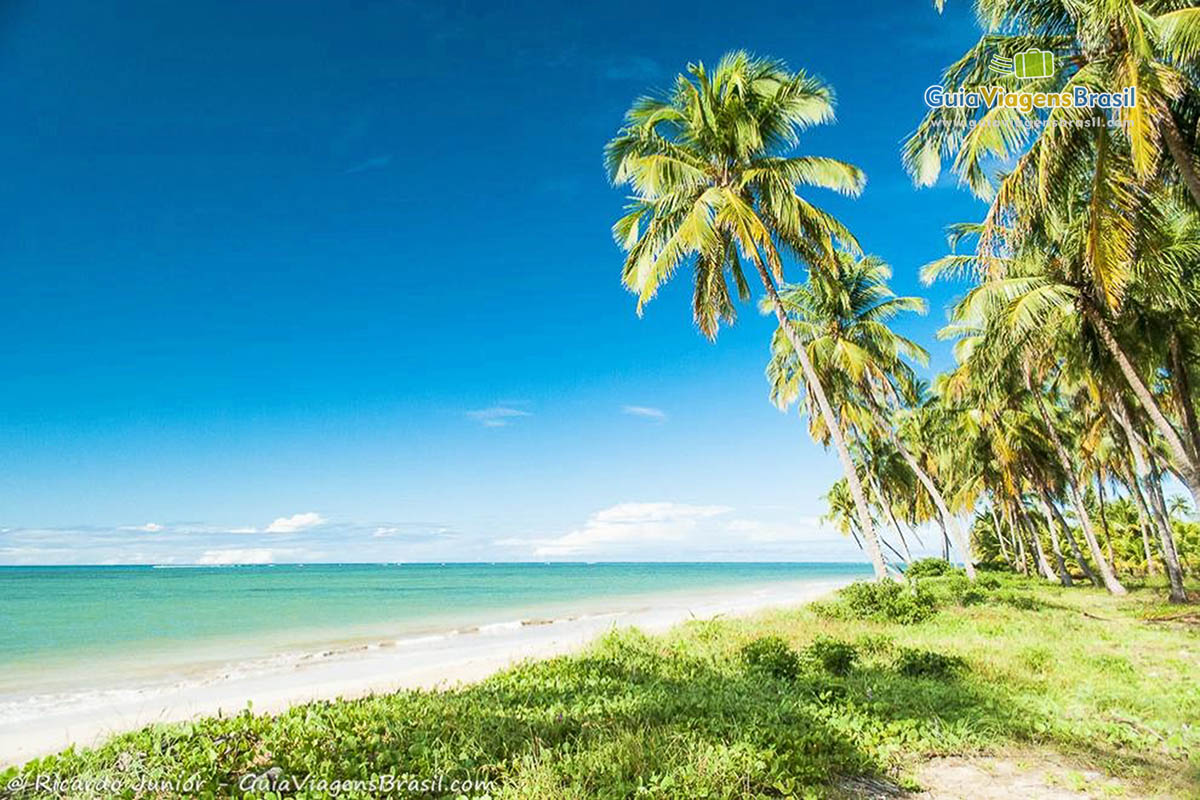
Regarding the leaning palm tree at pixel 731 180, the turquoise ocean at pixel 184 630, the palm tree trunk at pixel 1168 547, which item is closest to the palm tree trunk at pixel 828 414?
A: the leaning palm tree at pixel 731 180

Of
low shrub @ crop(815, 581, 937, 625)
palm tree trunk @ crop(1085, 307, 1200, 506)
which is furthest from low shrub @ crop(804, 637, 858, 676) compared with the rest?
palm tree trunk @ crop(1085, 307, 1200, 506)

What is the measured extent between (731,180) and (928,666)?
1105 centimetres

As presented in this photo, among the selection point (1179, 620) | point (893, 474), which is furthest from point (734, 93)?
point (893, 474)

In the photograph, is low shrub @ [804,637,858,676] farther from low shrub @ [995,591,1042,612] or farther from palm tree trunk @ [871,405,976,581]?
palm tree trunk @ [871,405,976,581]

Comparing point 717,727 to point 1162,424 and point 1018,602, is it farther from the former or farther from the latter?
point 1018,602

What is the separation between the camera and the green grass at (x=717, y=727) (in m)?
4.07

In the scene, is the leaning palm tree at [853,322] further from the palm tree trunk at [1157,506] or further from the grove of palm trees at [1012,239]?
the palm tree trunk at [1157,506]

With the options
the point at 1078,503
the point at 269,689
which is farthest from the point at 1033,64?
the point at 1078,503

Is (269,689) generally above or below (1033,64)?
below

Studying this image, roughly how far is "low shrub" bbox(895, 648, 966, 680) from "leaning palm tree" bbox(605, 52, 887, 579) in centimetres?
648

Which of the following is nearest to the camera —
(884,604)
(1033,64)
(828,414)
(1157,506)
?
(1033,64)

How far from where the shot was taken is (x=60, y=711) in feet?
31.3

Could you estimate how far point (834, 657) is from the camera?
7.39 meters

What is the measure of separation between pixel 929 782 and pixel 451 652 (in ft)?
42.0
